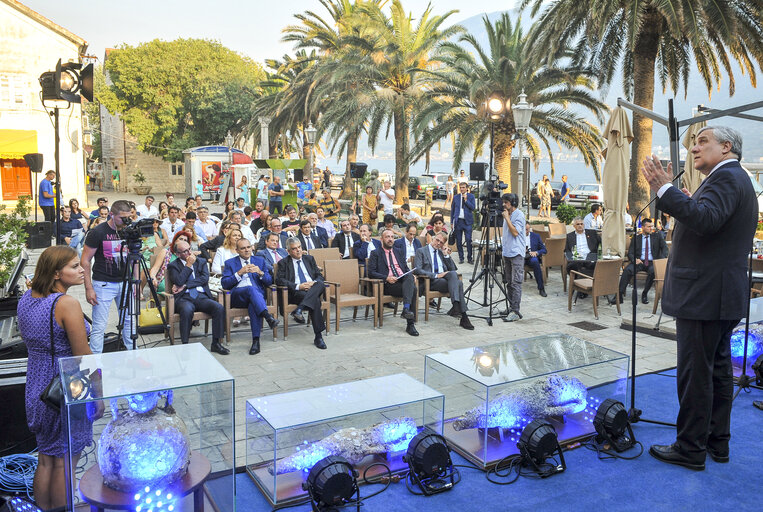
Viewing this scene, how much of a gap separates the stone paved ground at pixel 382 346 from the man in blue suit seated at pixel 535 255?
764mm

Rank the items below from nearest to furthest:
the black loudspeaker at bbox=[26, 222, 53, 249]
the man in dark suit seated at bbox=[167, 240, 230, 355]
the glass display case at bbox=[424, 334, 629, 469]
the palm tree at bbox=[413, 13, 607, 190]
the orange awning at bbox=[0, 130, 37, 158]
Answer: the glass display case at bbox=[424, 334, 629, 469], the man in dark suit seated at bbox=[167, 240, 230, 355], the black loudspeaker at bbox=[26, 222, 53, 249], the palm tree at bbox=[413, 13, 607, 190], the orange awning at bbox=[0, 130, 37, 158]

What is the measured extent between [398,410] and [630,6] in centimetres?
1258

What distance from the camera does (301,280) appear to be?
7.75 metres

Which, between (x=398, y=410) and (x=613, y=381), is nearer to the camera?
(x=398, y=410)

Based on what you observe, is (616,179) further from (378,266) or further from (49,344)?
(49,344)

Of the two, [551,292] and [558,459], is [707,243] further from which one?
[551,292]

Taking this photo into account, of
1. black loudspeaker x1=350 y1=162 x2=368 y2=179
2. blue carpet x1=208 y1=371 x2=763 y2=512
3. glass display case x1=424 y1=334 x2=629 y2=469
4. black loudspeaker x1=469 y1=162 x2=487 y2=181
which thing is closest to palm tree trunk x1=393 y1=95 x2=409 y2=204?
black loudspeaker x1=350 y1=162 x2=368 y2=179

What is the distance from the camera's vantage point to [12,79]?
26094 millimetres

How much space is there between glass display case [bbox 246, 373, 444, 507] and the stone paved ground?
970mm

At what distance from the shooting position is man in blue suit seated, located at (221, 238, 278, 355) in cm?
703

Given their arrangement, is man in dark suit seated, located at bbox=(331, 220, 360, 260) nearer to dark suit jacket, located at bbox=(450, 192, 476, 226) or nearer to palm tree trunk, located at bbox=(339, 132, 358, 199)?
dark suit jacket, located at bbox=(450, 192, 476, 226)

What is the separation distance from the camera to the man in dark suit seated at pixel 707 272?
350 cm

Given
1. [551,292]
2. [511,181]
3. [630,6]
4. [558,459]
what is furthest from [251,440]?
[511,181]

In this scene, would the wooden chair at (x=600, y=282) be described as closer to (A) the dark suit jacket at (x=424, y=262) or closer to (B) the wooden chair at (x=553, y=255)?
(B) the wooden chair at (x=553, y=255)
